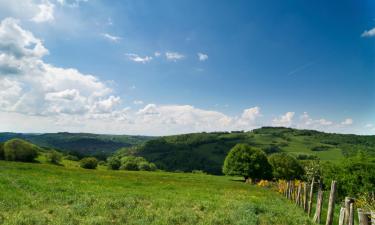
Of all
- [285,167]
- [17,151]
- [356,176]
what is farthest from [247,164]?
[17,151]

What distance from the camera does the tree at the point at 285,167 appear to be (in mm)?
94250

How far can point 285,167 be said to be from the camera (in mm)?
95625

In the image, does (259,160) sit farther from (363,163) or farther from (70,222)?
(70,222)

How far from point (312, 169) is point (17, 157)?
257 feet

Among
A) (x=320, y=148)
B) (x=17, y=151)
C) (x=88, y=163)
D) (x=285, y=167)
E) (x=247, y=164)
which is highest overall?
(x=320, y=148)

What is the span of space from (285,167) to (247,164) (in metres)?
26.8

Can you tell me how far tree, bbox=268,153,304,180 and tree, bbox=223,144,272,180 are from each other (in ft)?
48.3

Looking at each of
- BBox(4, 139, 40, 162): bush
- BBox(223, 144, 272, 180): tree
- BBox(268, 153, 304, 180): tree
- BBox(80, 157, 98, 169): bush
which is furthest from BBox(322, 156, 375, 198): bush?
BBox(4, 139, 40, 162): bush

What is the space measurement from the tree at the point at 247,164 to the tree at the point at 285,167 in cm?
1473

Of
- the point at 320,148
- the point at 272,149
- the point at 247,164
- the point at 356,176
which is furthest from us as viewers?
the point at 272,149

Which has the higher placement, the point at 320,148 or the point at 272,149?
the point at 320,148

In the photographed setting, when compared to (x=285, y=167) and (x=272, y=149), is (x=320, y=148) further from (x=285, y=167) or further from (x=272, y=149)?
(x=285, y=167)

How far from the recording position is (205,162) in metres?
172

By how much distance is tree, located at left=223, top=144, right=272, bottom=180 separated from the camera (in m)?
76.7
